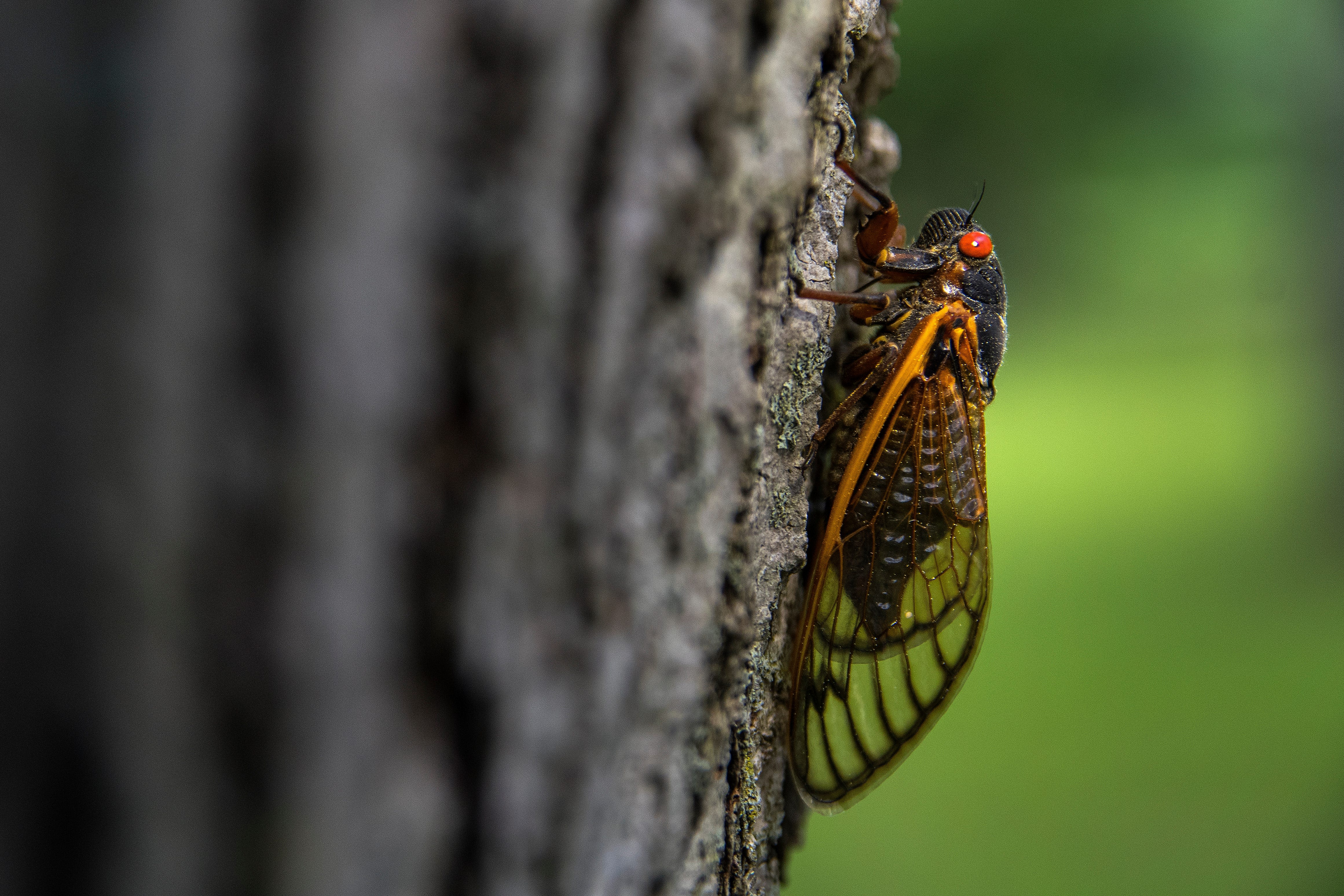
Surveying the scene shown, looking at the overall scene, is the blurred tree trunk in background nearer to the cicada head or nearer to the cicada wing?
the cicada wing

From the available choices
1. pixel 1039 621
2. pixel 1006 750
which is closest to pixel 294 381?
pixel 1006 750

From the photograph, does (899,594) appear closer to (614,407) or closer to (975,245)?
(975,245)

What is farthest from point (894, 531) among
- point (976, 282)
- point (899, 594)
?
point (976, 282)

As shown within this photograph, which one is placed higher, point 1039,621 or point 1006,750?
point 1039,621

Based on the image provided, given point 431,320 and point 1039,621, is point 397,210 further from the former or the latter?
point 1039,621

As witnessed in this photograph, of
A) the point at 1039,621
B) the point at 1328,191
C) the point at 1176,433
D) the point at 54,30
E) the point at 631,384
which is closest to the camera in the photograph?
the point at 54,30
